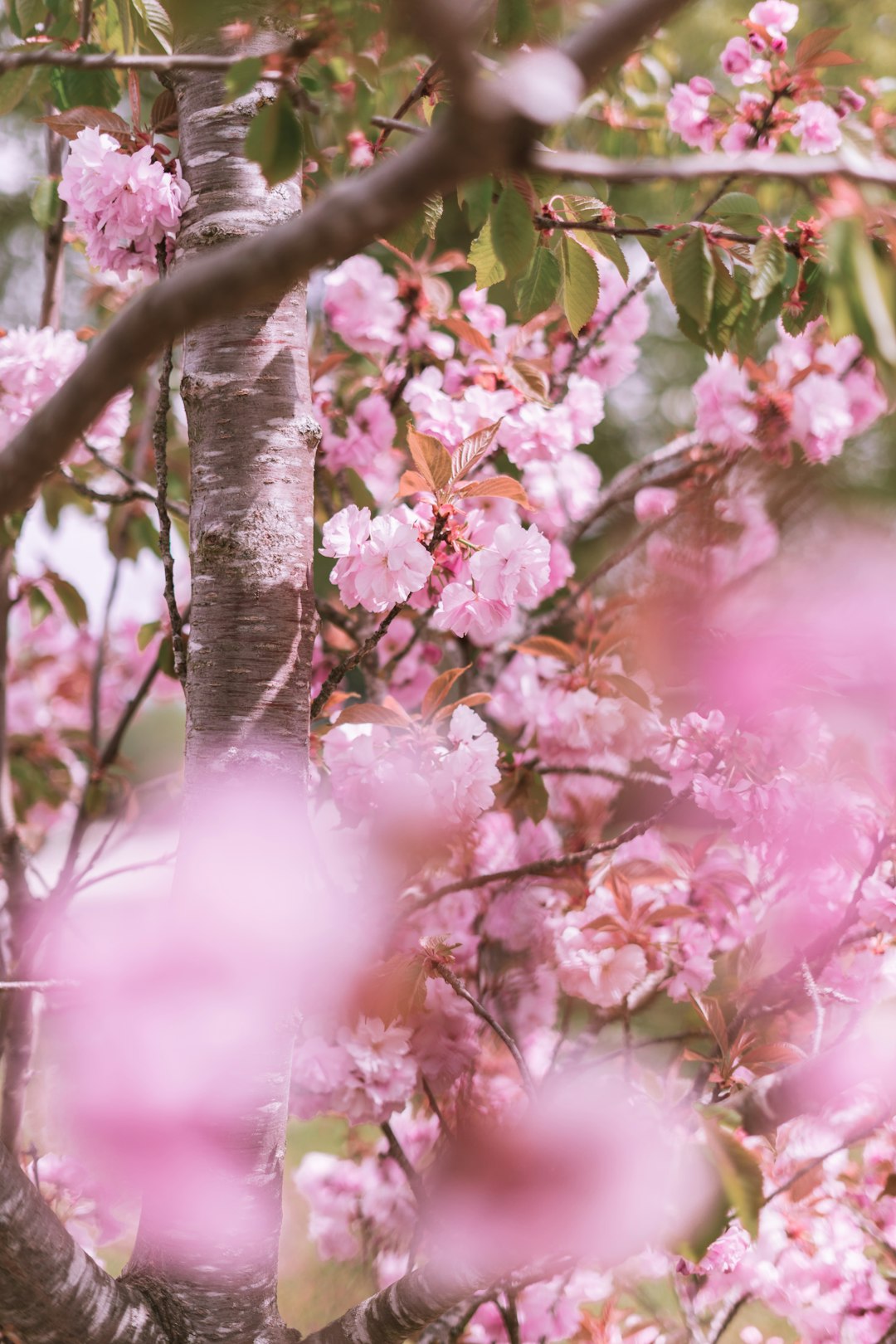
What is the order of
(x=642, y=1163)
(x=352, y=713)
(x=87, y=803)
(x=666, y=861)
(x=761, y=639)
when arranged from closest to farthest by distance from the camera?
1. (x=642, y=1163)
2. (x=761, y=639)
3. (x=352, y=713)
4. (x=666, y=861)
5. (x=87, y=803)

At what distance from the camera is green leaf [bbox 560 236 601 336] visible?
0.84 m

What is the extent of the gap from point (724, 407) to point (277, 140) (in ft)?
3.59

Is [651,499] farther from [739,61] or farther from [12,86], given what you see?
[12,86]

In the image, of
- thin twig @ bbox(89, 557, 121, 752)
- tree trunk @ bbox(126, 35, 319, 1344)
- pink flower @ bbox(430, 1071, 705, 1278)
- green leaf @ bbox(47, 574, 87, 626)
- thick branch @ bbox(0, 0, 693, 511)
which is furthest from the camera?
thin twig @ bbox(89, 557, 121, 752)

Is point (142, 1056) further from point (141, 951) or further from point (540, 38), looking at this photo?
point (540, 38)

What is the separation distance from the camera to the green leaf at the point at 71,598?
1.49 m

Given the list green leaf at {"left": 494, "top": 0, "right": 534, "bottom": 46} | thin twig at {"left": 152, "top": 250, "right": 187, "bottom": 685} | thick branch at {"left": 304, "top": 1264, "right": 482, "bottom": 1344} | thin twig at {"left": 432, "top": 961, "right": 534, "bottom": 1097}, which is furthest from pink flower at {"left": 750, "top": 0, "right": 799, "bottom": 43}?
thick branch at {"left": 304, "top": 1264, "right": 482, "bottom": 1344}

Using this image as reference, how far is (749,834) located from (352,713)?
0.44 metres

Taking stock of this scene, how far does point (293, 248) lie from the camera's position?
14.4 inches

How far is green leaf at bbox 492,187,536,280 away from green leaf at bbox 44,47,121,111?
575 millimetres

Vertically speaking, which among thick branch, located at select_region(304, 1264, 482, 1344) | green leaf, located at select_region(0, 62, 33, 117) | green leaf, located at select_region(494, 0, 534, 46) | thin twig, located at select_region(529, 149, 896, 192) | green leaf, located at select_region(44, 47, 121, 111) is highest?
green leaf, located at select_region(44, 47, 121, 111)

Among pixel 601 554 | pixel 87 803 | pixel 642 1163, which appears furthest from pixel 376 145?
pixel 87 803

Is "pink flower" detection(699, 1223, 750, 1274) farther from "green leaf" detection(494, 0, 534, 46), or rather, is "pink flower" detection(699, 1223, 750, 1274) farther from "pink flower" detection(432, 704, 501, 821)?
"green leaf" detection(494, 0, 534, 46)

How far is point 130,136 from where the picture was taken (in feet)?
2.87
